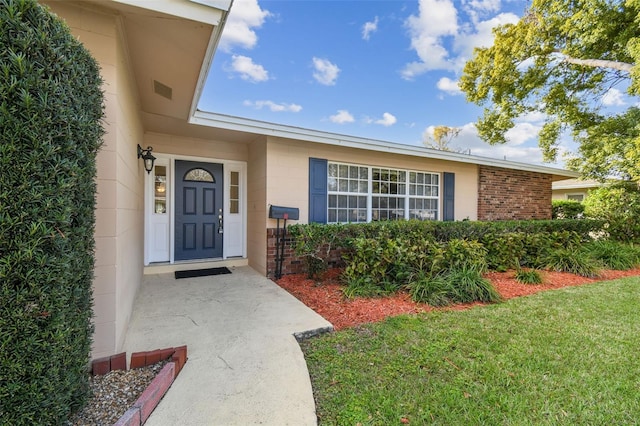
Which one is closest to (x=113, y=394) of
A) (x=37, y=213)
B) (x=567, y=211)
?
(x=37, y=213)

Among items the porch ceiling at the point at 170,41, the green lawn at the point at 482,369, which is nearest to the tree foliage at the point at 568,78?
the green lawn at the point at 482,369

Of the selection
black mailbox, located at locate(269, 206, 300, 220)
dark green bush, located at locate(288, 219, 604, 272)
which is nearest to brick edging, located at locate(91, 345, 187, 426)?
dark green bush, located at locate(288, 219, 604, 272)

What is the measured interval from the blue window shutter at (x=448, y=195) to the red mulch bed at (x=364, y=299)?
2.33 m

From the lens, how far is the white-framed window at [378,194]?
634cm

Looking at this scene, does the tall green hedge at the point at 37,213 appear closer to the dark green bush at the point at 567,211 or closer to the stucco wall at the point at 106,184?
the stucco wall at the point at 106,184

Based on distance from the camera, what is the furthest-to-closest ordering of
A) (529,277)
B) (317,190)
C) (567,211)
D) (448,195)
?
(567,211) → (448,195) → (317,190) → (529,277)

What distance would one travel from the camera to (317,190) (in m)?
5.91

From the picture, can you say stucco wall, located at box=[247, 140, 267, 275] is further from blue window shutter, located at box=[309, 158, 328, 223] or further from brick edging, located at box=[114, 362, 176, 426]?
brick edging, located at box=[114, 362, 176, 426]

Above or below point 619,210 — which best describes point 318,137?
above

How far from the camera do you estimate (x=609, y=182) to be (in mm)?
10305

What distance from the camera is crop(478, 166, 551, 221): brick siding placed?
841 cm

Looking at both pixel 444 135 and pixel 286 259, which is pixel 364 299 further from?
pixel 444 135

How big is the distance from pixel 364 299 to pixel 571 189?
18055mm

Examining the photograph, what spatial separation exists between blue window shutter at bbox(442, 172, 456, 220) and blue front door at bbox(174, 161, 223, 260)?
5.78 metres
